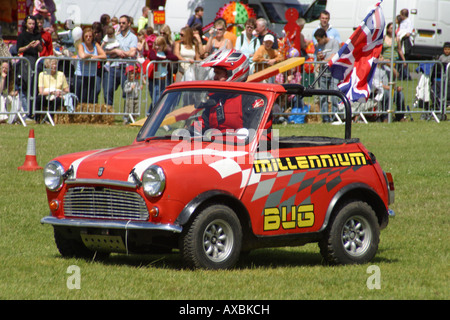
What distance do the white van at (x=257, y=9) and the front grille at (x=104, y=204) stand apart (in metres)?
25.1

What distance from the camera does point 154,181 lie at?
745 cm

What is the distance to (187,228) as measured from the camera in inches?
298

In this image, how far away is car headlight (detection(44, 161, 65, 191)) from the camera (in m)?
8.05

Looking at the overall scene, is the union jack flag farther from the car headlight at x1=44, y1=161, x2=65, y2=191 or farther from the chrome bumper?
the chrome bumper

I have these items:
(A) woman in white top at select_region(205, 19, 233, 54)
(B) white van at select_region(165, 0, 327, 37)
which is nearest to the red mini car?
(A) woman in white top at select_region(205, 19, 233, 54)

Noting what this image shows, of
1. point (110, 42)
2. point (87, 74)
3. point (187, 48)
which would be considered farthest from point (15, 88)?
point (187, 48)

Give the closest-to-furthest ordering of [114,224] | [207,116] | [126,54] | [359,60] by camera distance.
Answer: [114,224] < [207,116] < [359,60] < [126,54]

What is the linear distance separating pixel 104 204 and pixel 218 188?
1001mm

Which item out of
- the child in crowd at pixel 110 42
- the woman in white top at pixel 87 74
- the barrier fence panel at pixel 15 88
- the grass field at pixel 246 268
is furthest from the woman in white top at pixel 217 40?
the grass field at pixel 246 268

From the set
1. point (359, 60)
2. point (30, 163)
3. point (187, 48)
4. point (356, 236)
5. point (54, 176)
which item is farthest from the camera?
point (187, 48)

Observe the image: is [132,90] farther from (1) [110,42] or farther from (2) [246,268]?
(2) [246,268]

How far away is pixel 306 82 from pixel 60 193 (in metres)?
13.8

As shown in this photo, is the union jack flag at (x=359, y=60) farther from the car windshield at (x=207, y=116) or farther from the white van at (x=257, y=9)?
the white van at (x=257, y=9)

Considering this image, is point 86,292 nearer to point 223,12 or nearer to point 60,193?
point 60,193
